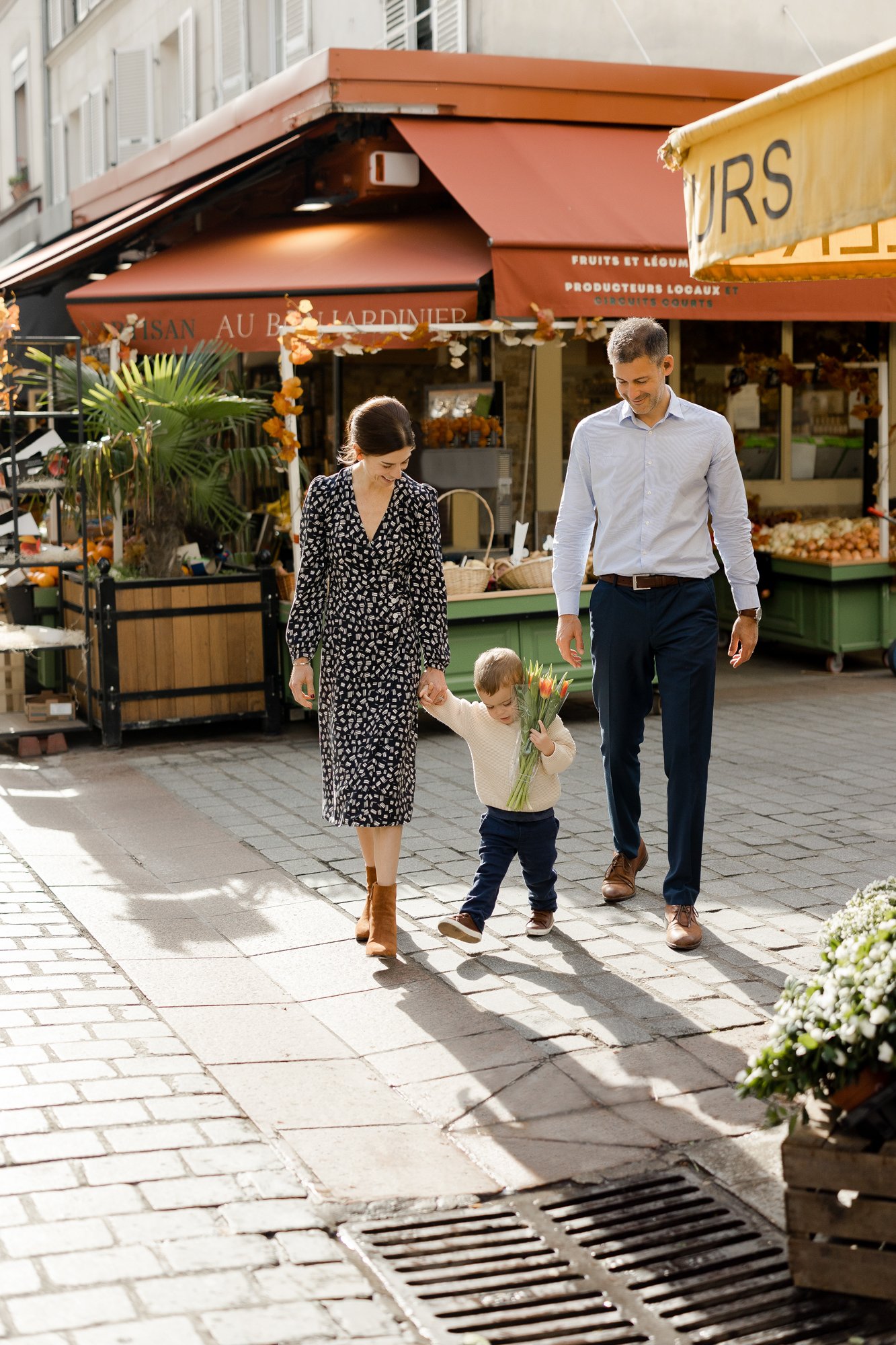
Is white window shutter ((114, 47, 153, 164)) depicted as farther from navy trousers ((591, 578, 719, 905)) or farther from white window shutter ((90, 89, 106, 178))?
navy trousers ((591, 578, 719, 905))

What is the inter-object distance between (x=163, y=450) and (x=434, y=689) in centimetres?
427

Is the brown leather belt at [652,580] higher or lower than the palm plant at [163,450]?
lower

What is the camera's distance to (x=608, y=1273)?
10.9ft

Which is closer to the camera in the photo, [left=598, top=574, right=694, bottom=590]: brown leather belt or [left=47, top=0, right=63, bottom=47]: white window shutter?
[left=598, top=574, right=694, bottom=590]: brown leather belt

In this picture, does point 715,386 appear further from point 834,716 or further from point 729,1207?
point 729,1207

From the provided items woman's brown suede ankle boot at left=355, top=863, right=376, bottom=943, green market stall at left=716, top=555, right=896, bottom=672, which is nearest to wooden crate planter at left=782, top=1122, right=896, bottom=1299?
woman's brown suede ankle boot at left=355, top=863, right=376, bottom=943

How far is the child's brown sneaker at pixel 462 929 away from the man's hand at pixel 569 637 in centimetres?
99

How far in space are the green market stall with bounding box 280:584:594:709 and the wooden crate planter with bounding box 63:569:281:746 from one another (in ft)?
0.60

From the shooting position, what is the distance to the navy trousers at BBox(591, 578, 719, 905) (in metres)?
5.31

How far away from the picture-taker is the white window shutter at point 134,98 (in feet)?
60.3

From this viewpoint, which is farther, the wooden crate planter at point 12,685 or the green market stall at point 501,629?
the wooden crate planter at point 12,685

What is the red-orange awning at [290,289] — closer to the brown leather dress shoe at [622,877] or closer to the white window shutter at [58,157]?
the brown leather dress shoe at [622,877]

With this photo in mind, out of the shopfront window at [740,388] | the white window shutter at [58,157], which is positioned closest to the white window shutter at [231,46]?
the shopfront window at [740,388]

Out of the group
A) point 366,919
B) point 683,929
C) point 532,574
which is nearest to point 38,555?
point 532,574
